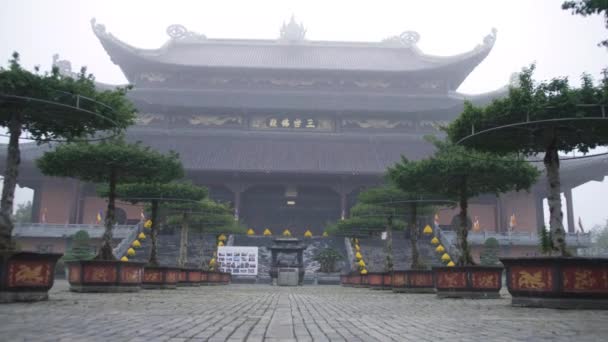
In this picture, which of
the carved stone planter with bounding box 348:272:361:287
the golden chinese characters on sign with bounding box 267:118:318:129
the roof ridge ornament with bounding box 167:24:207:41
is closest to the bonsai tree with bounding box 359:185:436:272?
the carved stone planter with bounding box 348:272:361:287

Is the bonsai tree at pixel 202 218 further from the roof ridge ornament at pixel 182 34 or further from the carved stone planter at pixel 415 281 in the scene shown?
the roof ridge ornament at pixel 182 34

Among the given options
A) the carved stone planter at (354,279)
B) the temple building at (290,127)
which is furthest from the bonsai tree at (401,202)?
the temple building at (290,127)

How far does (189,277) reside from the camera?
2188 cm

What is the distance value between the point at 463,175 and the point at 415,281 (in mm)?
5118

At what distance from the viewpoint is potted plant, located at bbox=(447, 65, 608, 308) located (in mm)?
9445

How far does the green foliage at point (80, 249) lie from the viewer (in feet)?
93.6

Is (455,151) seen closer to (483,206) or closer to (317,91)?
(483,206)

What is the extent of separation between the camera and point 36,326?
575 cm

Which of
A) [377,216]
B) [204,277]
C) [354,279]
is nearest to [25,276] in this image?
[204,277]

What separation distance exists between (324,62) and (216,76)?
9424 millimetres

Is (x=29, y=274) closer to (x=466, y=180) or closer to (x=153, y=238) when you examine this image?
(x=153, y=238)

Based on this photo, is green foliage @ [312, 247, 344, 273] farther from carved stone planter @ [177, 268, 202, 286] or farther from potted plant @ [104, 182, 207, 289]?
potted plant @ [104, 182, 207, 289]

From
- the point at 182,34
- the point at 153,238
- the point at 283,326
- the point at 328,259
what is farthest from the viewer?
the point at 182,34

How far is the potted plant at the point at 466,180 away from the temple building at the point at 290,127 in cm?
2252
